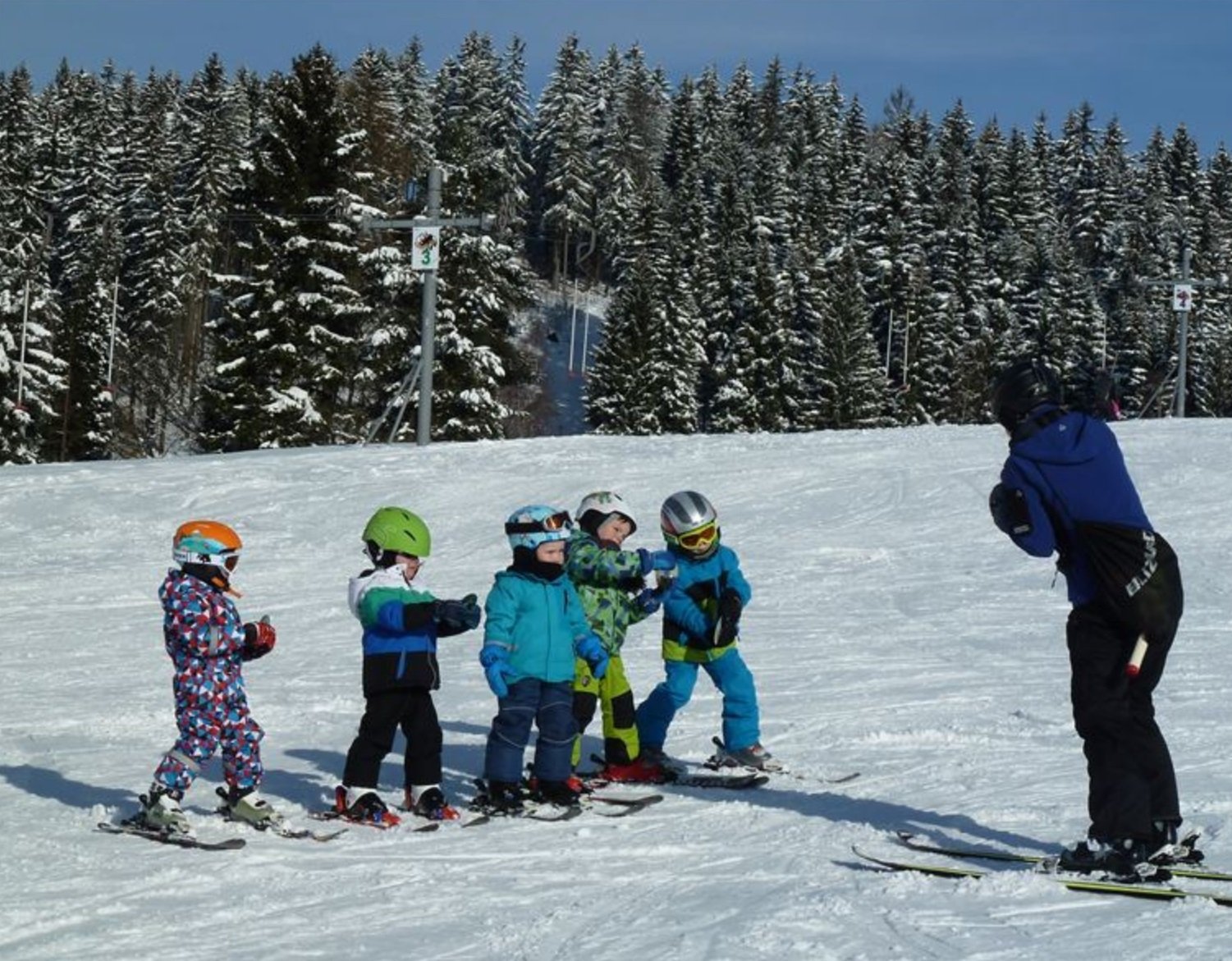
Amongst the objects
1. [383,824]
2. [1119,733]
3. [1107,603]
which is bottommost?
[383,824]

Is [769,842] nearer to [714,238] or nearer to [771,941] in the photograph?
[771,941]

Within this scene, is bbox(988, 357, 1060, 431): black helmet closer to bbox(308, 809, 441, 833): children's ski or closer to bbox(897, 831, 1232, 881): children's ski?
bbox(897, 831, 1232, 881): children's ski

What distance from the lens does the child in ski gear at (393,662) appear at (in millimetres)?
6598

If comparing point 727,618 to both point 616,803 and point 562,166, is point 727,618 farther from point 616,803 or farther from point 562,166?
point 562,166

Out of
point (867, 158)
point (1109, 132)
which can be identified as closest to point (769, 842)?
point (867, 158)

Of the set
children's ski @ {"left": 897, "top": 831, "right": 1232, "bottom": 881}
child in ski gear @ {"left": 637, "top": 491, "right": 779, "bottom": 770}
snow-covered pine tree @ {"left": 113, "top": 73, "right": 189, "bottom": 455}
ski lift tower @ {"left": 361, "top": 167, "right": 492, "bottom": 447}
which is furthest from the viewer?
snow-covered pine tree @ {"left": 113, "top": 73, "right": 189, "bottom": 455}

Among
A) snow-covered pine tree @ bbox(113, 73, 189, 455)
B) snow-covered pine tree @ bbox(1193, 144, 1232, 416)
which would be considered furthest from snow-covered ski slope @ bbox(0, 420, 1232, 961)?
snow-covered pine tree @ bbox(1193, 144, 1232, 416)

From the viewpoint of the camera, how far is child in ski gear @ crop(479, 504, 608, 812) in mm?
6734

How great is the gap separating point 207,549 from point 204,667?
0.50m

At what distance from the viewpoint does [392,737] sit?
6734 millimetres

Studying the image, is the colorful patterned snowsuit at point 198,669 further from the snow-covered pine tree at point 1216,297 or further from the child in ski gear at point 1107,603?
the snow-covered pine tree at point 1216,297

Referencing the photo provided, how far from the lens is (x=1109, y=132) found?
4606 inches

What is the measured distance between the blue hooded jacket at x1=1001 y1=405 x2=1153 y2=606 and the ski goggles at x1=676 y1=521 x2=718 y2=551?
2.43m

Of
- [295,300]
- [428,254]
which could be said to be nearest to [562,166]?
[295,300]
